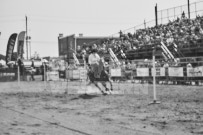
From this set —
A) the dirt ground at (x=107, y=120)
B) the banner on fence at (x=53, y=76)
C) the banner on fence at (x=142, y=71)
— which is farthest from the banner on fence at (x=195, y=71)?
the banner on fence at (x=53, y=76)

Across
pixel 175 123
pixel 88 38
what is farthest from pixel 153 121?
pixel 88 38

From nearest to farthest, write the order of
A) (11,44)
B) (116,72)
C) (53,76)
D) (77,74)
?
(116,72), (77,74), (53,76), (11,44)

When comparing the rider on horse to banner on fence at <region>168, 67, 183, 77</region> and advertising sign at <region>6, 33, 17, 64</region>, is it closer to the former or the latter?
banner on fence at <region>168, 67, 183, 77</region>

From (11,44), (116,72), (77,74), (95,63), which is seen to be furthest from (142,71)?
(11,44)

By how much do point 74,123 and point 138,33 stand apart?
86.3 ft

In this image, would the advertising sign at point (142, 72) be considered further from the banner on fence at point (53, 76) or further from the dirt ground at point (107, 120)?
the dirt ground at point (107, 120)

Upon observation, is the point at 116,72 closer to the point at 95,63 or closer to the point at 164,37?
the point at 164,37

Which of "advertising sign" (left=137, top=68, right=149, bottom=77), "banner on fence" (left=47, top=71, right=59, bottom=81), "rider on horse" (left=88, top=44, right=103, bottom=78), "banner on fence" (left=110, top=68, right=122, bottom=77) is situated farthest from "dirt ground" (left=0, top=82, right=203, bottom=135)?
"banner on fence" (left=47, top=71, right=59, bottom=81)

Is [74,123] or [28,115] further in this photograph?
[28,115]

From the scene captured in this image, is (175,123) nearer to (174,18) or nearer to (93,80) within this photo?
(93,80)

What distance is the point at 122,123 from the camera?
685 centimetres

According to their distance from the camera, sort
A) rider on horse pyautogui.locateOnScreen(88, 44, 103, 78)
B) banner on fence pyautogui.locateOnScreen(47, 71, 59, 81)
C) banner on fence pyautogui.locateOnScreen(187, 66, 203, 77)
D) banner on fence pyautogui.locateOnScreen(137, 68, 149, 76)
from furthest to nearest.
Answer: banner on fence pyautogui.locateOnScreen(47, 71, 59, 81), banner on fence pyautogui.locateOnScreen(137, 68, 149, 76), banner on fence pyautogui.locateOnScreen(187, 66, 203, 77), rider on horse pyautogui.locateOnScreen(88, 44, 103, 78)

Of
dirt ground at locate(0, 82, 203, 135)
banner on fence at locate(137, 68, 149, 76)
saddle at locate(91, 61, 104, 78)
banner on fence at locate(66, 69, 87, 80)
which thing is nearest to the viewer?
dirt ground at locate(0, 82, 203, 135)

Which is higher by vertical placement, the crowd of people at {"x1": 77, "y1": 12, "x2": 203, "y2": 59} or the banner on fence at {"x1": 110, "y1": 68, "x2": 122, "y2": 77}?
the crowd of people at {"x1": 77, "y1": 12, "x2": 203, "y2": 59}
